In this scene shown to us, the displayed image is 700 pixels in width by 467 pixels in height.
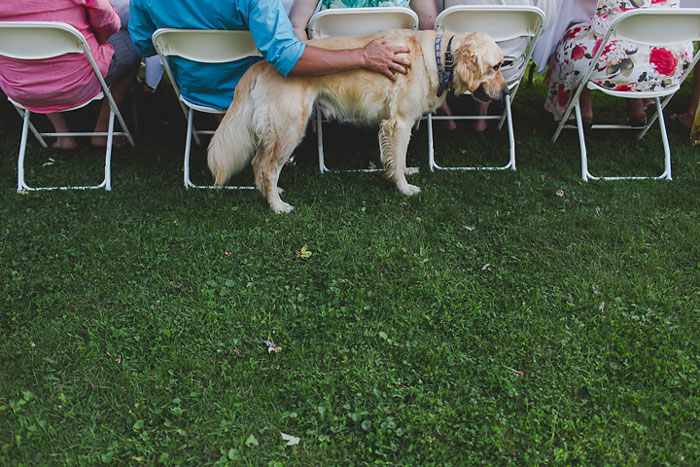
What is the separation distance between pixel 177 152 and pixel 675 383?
3.73 meters

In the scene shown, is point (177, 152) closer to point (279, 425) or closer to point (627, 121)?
point (279, 425)

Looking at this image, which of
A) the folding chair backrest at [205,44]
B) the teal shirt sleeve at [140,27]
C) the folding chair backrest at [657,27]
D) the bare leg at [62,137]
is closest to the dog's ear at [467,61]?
the folding chair backrest at [657,27]

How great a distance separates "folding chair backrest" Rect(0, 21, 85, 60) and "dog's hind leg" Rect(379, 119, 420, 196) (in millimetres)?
2020

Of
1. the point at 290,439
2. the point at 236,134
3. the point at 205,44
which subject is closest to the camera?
the point at 290,439

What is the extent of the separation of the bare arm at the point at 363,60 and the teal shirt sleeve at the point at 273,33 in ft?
0.33

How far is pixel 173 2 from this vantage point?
2877 mm

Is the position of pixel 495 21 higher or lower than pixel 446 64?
higher

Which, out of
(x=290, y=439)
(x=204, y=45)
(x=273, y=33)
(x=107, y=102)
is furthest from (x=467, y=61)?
(x=107, y=102)

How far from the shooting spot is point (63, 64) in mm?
3219

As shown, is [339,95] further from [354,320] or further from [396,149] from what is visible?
[354,320]

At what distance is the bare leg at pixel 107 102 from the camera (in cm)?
401

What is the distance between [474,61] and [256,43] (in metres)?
1.37

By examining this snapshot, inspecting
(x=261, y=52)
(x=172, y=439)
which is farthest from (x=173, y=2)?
(x=172, y=439)

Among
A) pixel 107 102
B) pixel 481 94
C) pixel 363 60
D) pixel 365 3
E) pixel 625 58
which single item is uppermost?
pixel 365 3
